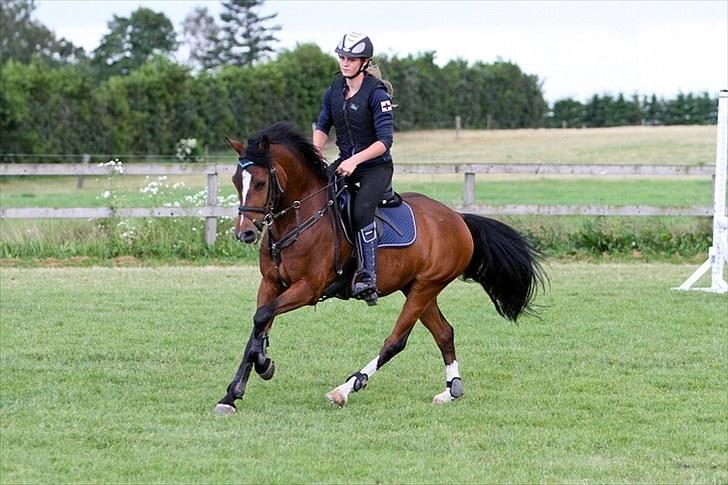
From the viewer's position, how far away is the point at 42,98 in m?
36.1

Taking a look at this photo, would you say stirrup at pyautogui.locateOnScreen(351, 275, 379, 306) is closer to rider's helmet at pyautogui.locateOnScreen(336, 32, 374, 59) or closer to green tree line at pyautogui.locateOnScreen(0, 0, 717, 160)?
rider's helmet at pyautogui.locateOnScreen(336, 32, 374, 59)

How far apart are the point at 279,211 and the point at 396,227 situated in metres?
1.00

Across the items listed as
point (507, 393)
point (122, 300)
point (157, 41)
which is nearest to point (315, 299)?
point (507, 393)

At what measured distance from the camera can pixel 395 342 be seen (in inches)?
317

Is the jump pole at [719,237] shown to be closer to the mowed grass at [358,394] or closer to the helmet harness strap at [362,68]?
the mowed grass at [358,394]

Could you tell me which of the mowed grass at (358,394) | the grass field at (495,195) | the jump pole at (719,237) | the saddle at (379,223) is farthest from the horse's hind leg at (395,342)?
the grass field at (495,195)

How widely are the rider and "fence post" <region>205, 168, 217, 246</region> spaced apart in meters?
8.83

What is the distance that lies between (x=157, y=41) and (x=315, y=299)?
74700 millimetres

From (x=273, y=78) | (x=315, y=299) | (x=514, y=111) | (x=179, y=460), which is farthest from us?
(x=514, y=111)

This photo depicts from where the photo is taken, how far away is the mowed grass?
6.11 m

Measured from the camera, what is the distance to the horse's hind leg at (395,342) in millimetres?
7648

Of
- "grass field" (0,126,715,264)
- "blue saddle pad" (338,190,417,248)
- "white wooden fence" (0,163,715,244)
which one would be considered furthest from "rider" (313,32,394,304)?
"grass field" (0,126,715,264)

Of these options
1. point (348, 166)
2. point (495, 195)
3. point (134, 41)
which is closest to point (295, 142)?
point (348, 166)

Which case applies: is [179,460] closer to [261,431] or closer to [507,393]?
[261,431]
